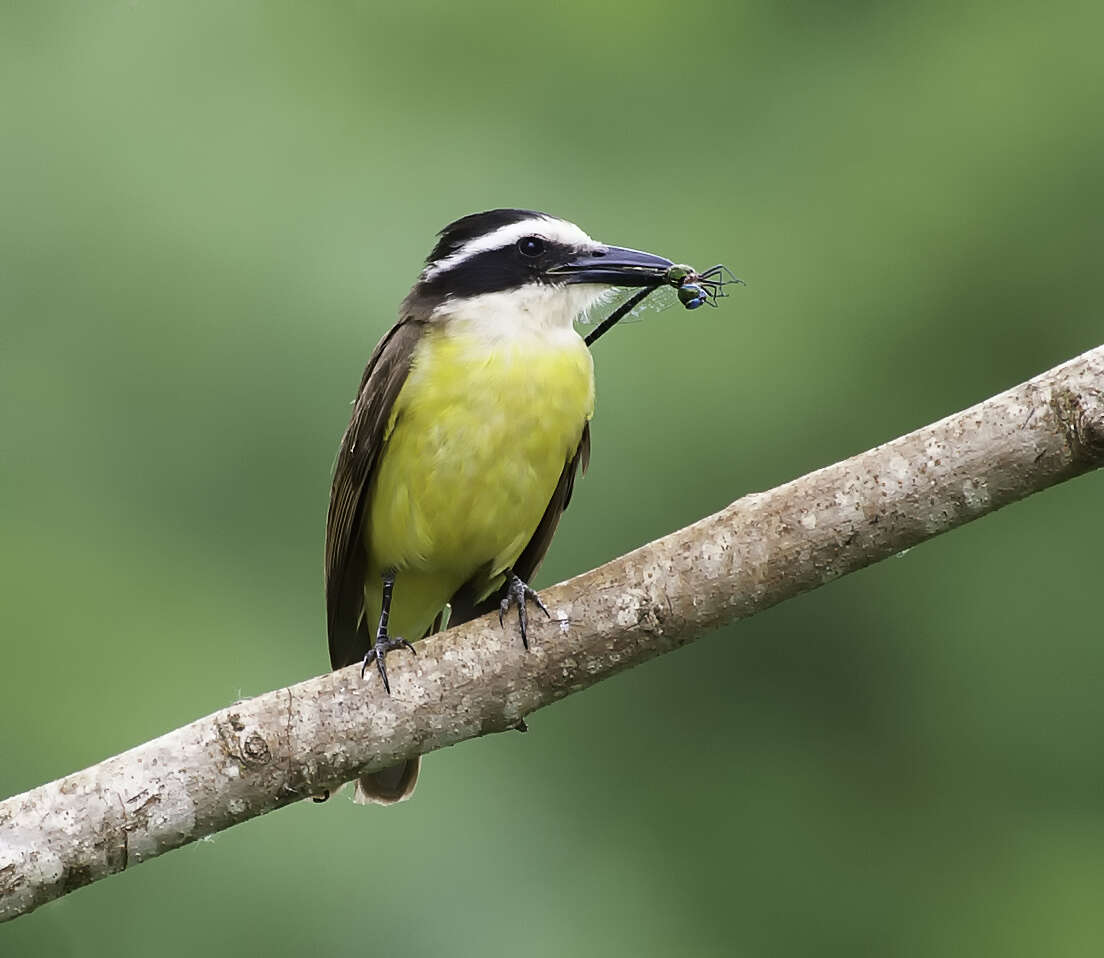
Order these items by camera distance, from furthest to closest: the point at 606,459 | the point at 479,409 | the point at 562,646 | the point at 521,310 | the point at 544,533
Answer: the point at 606,459, the point at 544,533, the point at 521,310, the point at 479,409, the point at 562,646

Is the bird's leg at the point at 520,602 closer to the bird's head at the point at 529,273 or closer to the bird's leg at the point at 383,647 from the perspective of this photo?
the bird's leg at the point at 383,647

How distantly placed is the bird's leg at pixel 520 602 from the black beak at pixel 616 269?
72 centimetres


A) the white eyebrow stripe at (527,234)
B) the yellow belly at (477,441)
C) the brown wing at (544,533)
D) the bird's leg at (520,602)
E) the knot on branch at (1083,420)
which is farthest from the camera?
the brown wing at (544,533)

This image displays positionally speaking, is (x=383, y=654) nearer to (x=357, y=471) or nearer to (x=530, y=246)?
(x=357, y=471)

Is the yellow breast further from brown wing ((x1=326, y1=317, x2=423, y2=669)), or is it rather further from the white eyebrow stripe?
the white eyebrow stripe

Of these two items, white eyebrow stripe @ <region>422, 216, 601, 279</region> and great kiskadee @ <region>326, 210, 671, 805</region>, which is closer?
great kiskadee @ <region>326, 210, 671, 805</region>

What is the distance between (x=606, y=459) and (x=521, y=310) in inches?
96.3

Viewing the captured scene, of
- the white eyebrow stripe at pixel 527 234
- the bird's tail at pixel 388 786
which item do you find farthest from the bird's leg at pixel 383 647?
the white eyebrow stripe at pixel 527 234

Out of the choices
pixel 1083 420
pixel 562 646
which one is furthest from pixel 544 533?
pixel 1083 420

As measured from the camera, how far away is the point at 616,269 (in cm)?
369

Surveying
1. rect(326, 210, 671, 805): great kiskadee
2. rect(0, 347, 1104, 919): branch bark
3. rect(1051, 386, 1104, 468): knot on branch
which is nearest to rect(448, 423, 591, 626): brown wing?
rect(326, 210, 671, 805): great kiskadee

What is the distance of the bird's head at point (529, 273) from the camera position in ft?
12.2

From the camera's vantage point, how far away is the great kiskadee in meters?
3.63

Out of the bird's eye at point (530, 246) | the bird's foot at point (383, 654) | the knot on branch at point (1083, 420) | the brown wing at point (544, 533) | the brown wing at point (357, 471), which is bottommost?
the knot on branch at point (1083, 420)
